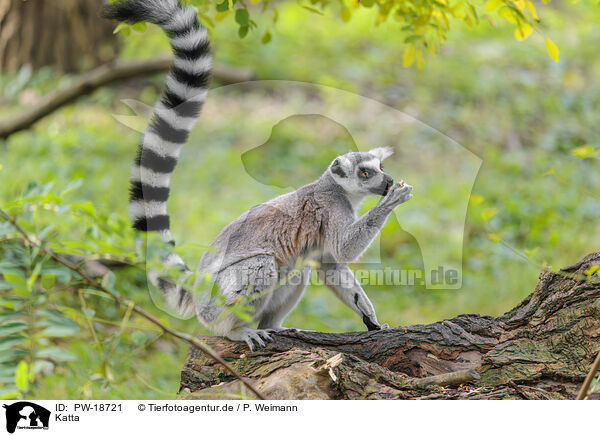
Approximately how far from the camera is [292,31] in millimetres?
8438

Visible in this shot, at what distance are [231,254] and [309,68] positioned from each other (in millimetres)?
5090

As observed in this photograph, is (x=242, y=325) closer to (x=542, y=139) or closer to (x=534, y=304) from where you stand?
(x=534, y=304)

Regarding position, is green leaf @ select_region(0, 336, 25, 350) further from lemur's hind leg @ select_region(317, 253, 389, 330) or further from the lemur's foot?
lemur's hind leg @ select_region(317, 253, 389, 330)

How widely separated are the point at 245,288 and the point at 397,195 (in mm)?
870

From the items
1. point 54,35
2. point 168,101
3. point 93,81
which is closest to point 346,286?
point 168,101

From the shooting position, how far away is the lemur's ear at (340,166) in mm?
2710

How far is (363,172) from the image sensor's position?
2666 millimetres

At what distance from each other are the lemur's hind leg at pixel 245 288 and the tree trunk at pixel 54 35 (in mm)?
5055

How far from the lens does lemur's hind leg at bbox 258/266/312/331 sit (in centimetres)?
296

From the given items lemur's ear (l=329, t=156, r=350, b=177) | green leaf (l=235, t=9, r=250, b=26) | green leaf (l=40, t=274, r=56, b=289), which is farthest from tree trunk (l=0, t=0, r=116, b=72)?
green leaf (l=40, t=274, r=56, b=289)

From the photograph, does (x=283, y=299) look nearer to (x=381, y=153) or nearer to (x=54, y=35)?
(x=381, y=153)
